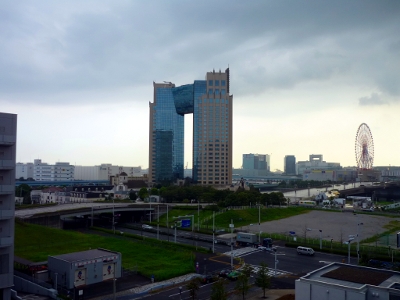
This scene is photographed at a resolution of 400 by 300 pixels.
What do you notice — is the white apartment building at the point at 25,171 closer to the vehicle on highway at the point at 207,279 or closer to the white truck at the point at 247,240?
the white truck at the point at 247,240

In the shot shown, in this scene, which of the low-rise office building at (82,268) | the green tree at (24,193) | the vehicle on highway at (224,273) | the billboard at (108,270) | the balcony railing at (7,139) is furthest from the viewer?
the green tree at (24,193)

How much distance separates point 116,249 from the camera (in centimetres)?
2588

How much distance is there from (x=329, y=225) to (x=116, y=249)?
2314 centimetres

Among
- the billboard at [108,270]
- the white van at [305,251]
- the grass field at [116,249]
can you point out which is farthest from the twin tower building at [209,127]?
the billboard at [108,270]

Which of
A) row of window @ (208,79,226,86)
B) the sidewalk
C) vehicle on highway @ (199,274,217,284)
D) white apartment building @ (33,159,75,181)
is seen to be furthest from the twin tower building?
the sidewalk

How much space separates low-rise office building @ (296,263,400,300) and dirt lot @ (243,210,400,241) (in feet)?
60.6

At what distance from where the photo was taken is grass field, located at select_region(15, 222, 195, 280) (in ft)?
69.3

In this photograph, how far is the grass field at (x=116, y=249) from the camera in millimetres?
21109

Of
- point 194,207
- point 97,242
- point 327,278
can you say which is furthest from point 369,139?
point 327,278

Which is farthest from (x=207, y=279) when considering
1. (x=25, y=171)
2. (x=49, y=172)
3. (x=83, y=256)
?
(x=25, y=171)

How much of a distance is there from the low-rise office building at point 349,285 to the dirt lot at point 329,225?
18468mm

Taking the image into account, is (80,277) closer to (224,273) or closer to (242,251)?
(224,273)

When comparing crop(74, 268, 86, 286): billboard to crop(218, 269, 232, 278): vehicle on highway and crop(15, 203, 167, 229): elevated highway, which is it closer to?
crop(218, 269, 232, 278): vehicle on highway

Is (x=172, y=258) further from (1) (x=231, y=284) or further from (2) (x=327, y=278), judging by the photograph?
(2) (x=327, y=278)
